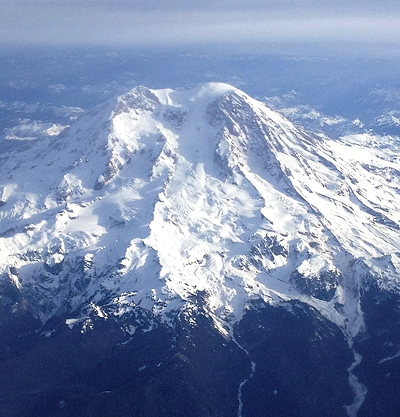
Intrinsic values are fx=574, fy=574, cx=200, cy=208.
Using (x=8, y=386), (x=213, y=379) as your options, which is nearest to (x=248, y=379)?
(x=213, y=379)

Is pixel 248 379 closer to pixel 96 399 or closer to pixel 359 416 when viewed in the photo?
pixel 359 416

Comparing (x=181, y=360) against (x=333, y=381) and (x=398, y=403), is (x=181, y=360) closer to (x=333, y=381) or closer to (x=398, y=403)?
(x=333, y=381)

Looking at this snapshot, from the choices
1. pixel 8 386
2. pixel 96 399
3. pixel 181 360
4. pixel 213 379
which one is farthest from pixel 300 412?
pixel 8 386

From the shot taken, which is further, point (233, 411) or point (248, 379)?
point (248, 379)

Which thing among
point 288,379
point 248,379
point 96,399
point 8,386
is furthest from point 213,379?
point 8,386

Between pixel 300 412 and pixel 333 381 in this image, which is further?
pixel 333 381

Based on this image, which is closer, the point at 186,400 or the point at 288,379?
the point at 186,400

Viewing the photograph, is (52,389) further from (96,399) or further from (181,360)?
(181,360)
